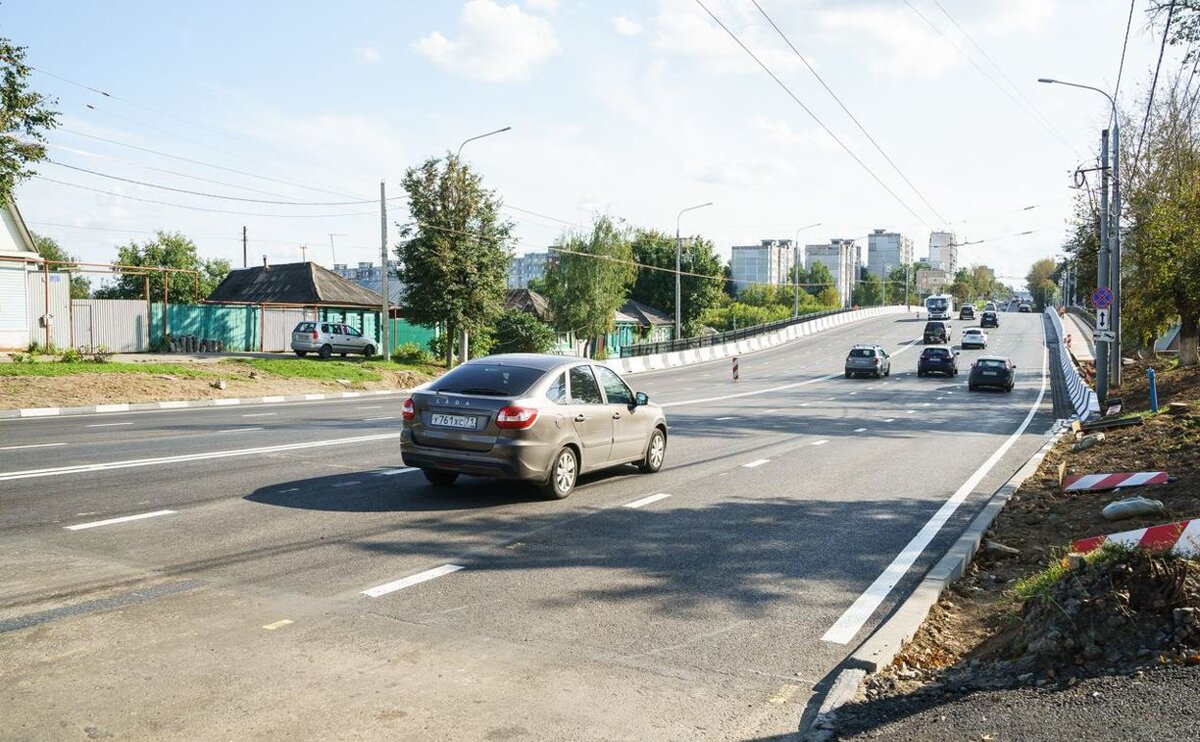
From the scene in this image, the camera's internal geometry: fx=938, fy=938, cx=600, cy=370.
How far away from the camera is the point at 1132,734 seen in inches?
145

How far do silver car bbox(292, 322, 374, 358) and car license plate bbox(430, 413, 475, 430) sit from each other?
102 ft

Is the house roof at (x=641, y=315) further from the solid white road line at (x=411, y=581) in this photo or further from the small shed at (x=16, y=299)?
the solid white road line at (x=411, y=581)

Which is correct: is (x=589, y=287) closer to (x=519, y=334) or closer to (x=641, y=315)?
(x=519, y=334)

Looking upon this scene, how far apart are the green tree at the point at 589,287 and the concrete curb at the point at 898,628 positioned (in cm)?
5086

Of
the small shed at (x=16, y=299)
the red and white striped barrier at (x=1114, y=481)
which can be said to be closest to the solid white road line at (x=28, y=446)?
the red and white striped barrier at (x=1114, y=481)

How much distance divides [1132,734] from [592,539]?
4.78 meters

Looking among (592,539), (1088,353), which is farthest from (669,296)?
(592,539)

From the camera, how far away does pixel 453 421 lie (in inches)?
371

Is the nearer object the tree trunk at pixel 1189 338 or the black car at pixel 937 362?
the tree trunk at pixel 1189 338

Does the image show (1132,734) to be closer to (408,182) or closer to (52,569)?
(52,569)

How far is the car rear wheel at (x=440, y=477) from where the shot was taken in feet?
33.7

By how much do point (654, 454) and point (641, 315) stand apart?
70.1 meters

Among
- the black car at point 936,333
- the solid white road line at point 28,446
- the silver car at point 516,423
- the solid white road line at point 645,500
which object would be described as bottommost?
the solid white road line at point 645,500

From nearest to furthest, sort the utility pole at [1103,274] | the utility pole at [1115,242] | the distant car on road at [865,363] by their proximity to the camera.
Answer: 1. the utility pole at [1103,274]
2. the utility pole at [1115,242]
3. the distant car on road at [865,363]
